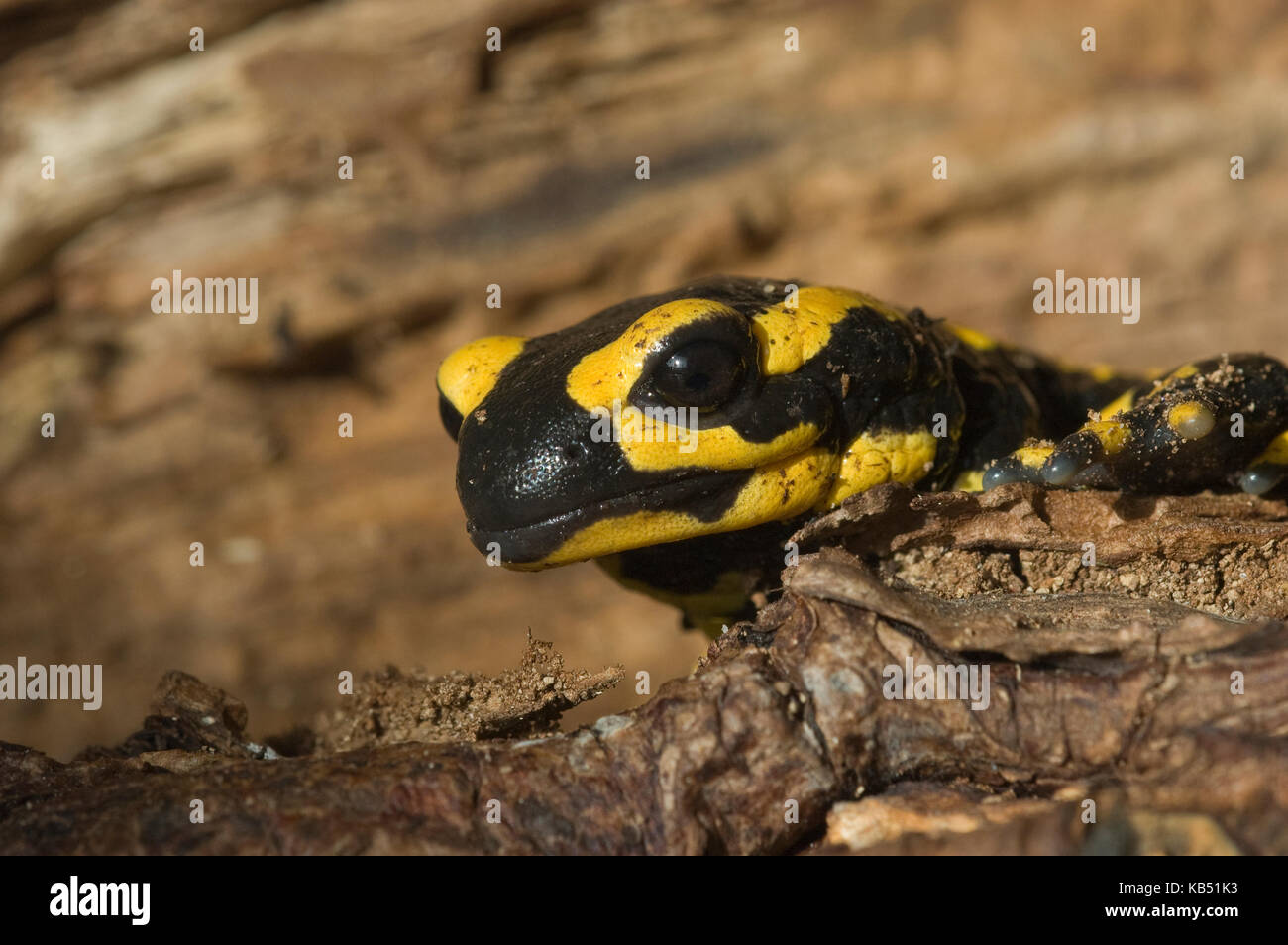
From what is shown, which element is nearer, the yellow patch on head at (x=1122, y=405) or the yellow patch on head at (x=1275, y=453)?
the yellow patch on head at (x=1275, y=453)

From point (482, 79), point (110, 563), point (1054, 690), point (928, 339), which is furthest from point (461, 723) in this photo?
point (110, 563)

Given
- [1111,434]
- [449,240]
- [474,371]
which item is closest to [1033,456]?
[1111,434]

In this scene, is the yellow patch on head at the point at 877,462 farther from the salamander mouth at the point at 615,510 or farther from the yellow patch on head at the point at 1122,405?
the yellow patch on head at the point at 1122,405

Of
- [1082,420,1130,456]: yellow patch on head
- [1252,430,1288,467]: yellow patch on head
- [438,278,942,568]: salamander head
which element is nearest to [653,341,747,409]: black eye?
[438,278,942,568]: salamander head

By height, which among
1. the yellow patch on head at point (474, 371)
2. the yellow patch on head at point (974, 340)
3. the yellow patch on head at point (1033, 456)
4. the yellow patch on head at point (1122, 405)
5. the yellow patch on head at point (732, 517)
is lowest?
the yellow patch on head at point (732, 517)

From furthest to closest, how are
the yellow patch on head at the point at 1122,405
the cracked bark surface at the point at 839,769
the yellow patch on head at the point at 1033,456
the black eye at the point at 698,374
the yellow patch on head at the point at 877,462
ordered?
the yellow patch on head at the point at 1122,405, the yellow patch on head at the point at 877,462, the yellow patch on head at the point at 1033,456, the black eye at the point at 698,374, the cracked bark surface at the point at 839,769

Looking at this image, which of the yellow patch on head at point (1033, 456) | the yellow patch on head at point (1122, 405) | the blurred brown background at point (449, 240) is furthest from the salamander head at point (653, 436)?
the blurred brown background at point (449, 240)
